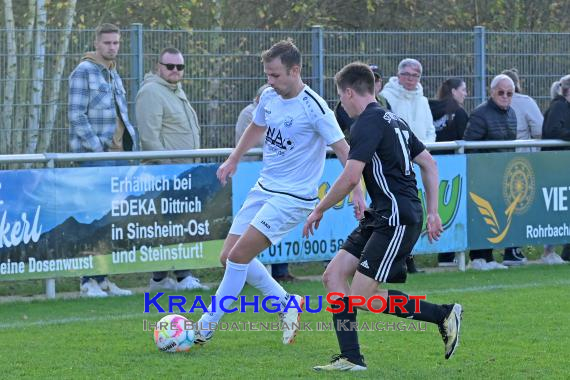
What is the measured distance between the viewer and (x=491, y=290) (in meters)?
12.1

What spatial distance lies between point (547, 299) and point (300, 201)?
10.7 feet

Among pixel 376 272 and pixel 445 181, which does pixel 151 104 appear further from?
pixel 376 272

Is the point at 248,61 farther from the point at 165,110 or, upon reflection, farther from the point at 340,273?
the point at 340,273

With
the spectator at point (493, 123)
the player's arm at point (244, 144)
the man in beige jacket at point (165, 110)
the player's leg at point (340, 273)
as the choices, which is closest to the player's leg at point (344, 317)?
the player's leg at point (340, 273)

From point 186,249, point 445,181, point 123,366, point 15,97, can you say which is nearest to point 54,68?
point 15,97

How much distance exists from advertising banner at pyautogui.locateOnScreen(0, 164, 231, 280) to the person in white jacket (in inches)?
98.3

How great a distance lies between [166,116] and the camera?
1248cm

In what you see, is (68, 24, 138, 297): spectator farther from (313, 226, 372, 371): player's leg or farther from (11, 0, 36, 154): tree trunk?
(313, 226, 372, 371): player's leg

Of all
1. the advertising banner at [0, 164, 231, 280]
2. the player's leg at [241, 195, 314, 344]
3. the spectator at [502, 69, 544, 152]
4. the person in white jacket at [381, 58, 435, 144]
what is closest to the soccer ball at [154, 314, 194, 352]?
the player's leg at [241, 195, 314, 344]

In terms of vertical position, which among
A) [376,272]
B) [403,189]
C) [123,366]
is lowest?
[123,366]

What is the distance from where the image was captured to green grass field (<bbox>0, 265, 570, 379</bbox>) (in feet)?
26.7

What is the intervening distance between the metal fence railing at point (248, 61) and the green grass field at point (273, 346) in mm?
2477

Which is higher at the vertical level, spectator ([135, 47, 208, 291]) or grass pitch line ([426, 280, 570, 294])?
spectator ([135, 47, 208, 291])

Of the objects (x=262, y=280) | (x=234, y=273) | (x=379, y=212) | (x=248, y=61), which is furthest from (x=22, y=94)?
(x=379, y=212)
